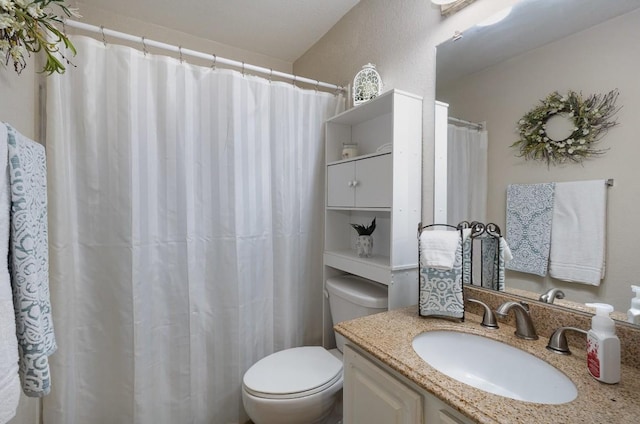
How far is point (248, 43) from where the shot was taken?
2172mm

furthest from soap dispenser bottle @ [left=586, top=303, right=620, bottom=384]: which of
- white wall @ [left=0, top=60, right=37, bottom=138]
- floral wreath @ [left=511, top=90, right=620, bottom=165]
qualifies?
white wall @ [left=0, top=60, right=37, bottom=138]

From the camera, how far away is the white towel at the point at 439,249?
40.8 inches

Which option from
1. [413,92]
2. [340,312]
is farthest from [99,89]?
[340,312]

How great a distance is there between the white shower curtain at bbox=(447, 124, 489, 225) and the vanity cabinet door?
724 mm

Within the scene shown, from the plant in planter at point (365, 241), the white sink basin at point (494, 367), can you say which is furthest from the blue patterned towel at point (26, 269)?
the plant in planter at point (365, 241)

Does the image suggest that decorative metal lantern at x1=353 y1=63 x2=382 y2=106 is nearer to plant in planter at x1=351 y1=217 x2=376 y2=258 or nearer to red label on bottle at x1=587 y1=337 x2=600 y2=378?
plant in planter at x1=351 y1=217 x2=376 y2=258

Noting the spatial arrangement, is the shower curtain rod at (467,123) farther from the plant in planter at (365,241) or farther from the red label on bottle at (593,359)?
the red label on bottle at (593,359)

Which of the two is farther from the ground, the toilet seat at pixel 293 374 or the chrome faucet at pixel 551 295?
the chrome faucet at pixel 551 295

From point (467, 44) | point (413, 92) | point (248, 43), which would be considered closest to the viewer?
point (467, 44)

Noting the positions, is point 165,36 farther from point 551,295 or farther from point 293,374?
point 551,295

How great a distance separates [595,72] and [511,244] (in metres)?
0.58

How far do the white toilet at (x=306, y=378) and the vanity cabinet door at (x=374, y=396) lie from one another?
29 cm

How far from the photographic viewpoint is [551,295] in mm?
937

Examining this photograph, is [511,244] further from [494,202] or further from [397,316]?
[397,316]
